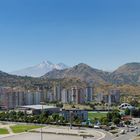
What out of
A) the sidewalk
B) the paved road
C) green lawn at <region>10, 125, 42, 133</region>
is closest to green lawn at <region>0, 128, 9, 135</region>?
green lawn at <region>10, 125, 42, 133</region>

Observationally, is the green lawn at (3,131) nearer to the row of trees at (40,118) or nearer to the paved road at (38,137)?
the paved road at (38,137)

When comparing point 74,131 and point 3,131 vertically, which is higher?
point 74,131

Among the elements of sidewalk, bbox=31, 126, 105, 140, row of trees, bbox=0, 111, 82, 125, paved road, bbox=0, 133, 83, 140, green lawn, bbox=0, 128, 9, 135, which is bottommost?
paved road, bbox=0, 133, 83, 140

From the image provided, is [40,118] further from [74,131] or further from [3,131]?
[74,131]

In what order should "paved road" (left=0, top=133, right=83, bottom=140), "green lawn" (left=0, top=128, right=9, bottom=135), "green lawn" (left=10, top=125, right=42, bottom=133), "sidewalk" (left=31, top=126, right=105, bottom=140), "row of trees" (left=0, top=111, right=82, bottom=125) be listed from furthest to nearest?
"row of trees" (left=0, top=111, right=82, bottom=125), "green lawn" (left=10, top=125, right=42, bottom=133), "green lawn" (left=0, top=128, right=9, bottom=135), "sidewalk" (left=31, top=126, right=105, bottom=140), "paved road" (left=0, top=133, right=83, bottom=140)

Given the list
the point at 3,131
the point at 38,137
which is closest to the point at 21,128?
the point at 3,131

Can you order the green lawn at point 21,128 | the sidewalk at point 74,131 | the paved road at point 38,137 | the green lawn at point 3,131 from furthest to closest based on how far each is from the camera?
the green lawn at point 21,128
the green lawn at point 3,131
the sidewalk at point 74,131
the paved road at point 38,137

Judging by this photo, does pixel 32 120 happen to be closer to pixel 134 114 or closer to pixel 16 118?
pixel 16 118

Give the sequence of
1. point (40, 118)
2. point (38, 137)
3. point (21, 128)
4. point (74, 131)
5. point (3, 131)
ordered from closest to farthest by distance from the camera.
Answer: point (38, 137) → point (74, 131) → point (3, 131) → point (21, 128) → point (40, 118)

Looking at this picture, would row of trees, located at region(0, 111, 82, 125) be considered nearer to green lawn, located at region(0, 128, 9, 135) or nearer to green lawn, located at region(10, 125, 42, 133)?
green lawn, located at region(10, 125, 42, 133)

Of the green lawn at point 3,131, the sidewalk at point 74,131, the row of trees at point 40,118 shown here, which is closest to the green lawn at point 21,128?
the green lawn at point 3,131

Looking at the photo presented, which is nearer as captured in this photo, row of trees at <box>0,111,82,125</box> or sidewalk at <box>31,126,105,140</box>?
sidewalk at <box>31,126,105,140</box>

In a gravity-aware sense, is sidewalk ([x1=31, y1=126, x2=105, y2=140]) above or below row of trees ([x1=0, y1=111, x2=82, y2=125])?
below

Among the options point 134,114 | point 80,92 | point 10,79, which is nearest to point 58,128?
point 134,114
